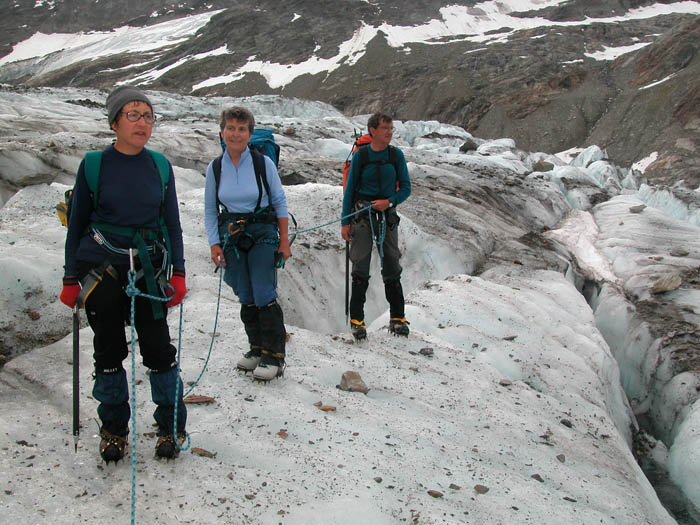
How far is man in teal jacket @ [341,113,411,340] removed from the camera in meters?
5.55

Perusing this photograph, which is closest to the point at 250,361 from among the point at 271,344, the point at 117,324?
the point at 271,344

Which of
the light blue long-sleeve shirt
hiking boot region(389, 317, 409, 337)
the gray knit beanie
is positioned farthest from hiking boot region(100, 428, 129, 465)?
hiking boot region(389, 317, 409, 337)

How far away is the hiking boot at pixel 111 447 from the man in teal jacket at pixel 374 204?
311cm

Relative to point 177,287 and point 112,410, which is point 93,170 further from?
point 112,410

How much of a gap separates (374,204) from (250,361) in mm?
2175

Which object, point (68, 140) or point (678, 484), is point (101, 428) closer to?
point (678, 484)

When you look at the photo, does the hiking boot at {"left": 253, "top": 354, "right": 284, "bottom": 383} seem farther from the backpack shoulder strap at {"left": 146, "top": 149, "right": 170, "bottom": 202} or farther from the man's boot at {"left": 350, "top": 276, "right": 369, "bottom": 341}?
the backpack shoulder strap at {"left": 146, "top": 149, "right": 170, "bottom": 202}

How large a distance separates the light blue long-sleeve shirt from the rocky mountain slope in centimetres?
4072

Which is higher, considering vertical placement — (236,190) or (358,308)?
(236,190)

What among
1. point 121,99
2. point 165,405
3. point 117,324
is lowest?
point 165,405

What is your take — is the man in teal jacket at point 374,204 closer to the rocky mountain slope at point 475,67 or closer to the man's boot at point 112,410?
the man's boot at point 112,410

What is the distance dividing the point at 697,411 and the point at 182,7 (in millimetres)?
168118

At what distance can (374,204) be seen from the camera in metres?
5.54

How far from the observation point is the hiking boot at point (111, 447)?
3066mm
